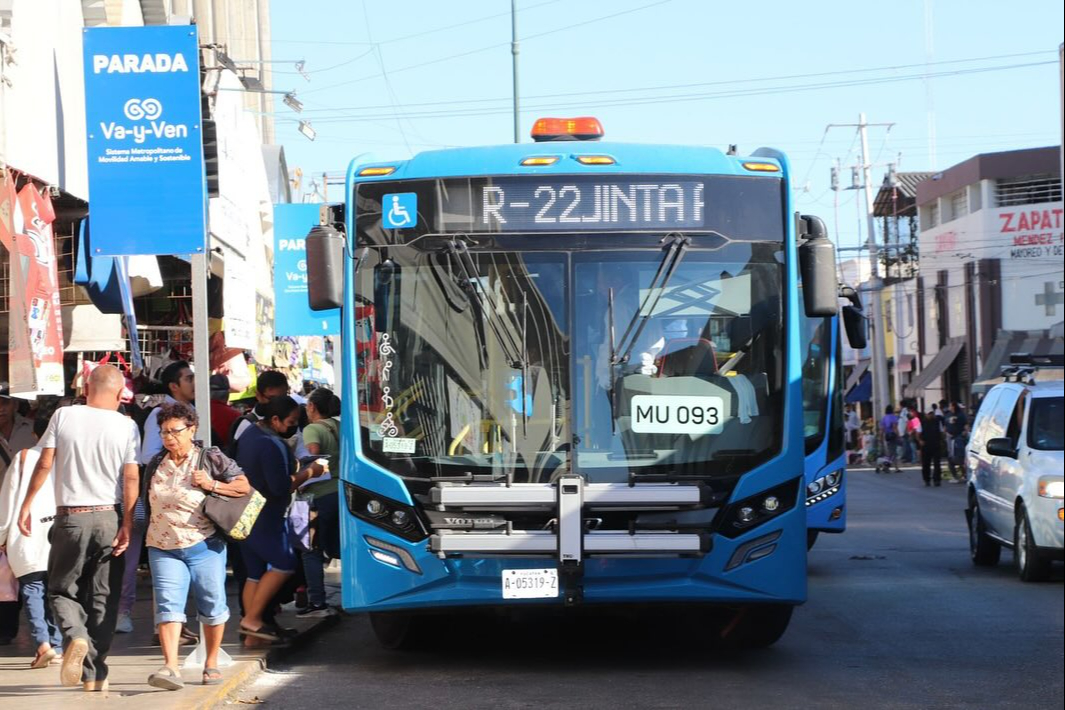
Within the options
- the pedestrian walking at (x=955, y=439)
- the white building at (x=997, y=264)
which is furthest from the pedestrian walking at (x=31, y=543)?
the white building at (x=997, y=264)

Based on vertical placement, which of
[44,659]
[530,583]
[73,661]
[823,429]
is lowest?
[44,659]

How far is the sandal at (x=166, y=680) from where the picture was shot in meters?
9.19

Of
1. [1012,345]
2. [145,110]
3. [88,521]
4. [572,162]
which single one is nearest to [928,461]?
[1012,345]

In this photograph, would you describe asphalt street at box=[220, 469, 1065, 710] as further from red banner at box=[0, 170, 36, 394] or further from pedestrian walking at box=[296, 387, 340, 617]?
red banner at box=[0, 170, 36, 394]

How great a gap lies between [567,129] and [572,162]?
4.55ft

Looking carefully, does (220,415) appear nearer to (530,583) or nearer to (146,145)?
(146,145)

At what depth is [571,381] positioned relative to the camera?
10.2 meters

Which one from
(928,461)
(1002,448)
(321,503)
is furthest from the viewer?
(928,461)

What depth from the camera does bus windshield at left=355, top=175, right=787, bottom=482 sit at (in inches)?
398

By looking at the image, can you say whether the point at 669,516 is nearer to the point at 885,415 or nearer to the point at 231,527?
the point at 231,527

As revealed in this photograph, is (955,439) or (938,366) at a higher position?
(938,366)

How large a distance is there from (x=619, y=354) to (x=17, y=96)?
5540 mm

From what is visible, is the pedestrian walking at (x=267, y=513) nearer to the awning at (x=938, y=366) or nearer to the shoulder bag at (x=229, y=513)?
the shoulder bag at (x=229, y=513)

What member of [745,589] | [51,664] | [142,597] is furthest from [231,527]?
[142,597]
